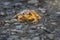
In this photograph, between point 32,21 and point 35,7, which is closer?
point 32,21

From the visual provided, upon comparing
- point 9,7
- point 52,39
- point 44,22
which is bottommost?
point 52,39

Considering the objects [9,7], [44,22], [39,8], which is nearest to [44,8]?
[39,8]

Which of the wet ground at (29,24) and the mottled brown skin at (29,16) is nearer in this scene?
the wet ground at (29,24)

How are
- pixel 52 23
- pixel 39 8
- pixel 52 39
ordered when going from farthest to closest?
pixel 39 8
pixel 52 23
pixel 52 39

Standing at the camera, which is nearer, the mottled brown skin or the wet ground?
the wet ground

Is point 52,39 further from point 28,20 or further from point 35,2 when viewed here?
point 35,2

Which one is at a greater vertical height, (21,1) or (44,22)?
(21,1)

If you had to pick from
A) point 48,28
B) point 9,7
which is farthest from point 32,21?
point 9,7

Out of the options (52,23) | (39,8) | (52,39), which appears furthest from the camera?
(39,8)
